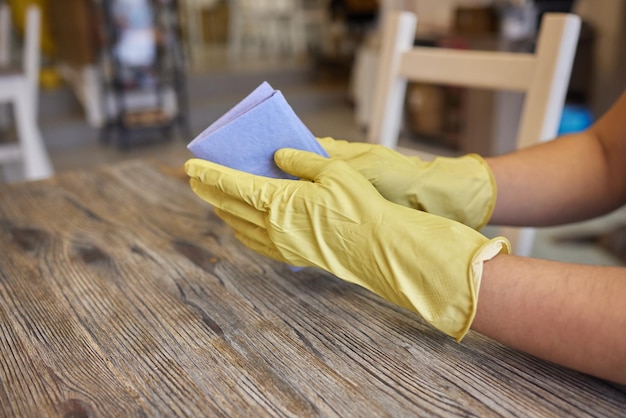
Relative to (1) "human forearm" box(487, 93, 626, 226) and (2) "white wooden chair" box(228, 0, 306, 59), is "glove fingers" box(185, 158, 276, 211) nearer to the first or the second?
(1) "human forearm" box(487, 93, 626, 226)

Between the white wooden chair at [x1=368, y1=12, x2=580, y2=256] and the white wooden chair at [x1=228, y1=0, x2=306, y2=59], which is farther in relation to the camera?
the white wooden chair at [x1=228, y1=0, x2=306, y2=59]

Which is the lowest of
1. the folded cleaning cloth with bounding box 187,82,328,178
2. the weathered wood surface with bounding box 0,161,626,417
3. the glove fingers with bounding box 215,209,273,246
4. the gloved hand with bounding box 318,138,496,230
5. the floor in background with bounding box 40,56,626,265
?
the floor in background with bounding box 40,56,626,265

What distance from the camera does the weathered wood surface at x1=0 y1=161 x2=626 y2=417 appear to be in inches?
17.7

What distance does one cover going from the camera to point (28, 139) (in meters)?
2.30

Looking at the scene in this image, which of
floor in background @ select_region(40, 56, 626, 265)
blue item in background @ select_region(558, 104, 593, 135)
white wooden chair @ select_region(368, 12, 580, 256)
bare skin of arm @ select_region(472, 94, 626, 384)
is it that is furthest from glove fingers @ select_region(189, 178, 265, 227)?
blue item in background @ select_region(558, 104, 593, 135)

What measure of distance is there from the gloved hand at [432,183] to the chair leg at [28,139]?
1.97m

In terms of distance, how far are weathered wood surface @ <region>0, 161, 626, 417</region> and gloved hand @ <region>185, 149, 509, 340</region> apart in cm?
6

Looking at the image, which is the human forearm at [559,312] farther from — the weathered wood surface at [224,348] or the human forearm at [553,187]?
the human forearm at [553,187]

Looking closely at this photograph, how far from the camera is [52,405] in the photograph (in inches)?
17.9

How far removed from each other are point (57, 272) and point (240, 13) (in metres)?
7.78

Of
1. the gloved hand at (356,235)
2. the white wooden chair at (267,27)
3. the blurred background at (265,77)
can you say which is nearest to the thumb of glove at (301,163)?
the gloved hand at (356,235)

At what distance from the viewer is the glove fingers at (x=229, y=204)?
616 mm

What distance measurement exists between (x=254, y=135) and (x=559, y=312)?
37 cm

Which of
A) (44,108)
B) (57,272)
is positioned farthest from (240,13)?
(57,272)
